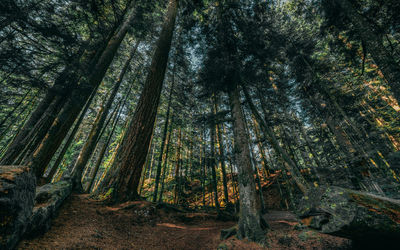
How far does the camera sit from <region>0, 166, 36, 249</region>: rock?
152cm

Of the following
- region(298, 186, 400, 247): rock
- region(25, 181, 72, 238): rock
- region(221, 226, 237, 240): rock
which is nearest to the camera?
region(298, 186, 400, 247): rock

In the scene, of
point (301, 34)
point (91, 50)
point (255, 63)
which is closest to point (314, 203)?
point (255, 63)

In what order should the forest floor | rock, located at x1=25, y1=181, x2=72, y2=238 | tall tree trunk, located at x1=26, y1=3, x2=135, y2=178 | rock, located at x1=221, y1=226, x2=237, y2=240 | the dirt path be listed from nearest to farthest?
rock, located at x1=25, y1=181, x2=72, y2=238 < the dirt path < the forest floor < tall tree trunk, located at x1=26, y1=3, x2=135, y2=178 < rock, located at x1=221, y1=226, x2=237, y2=240

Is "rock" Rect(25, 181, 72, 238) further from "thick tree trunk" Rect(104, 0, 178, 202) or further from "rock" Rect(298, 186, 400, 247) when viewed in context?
"rock" Rect(298, 186, 400, 247)

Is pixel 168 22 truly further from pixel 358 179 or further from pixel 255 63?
pixel 358 179

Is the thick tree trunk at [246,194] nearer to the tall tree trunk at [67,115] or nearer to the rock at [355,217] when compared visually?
the rock at [355,217]

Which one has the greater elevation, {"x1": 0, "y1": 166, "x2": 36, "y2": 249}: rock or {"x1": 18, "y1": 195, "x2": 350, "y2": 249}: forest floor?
{"x1": 0, "y1": 166, "x2": 36, "y2": 249}: rock

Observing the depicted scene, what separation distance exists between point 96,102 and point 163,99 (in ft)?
18.2

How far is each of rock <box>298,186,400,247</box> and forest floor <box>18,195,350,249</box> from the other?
3.04 ft

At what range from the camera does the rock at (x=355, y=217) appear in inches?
72.2

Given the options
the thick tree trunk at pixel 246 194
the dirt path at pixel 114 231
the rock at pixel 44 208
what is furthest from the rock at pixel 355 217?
the rock at pixel 44 208

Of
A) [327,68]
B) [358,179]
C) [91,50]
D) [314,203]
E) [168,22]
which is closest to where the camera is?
[314,203]

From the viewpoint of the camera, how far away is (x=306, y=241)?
324 centimetres

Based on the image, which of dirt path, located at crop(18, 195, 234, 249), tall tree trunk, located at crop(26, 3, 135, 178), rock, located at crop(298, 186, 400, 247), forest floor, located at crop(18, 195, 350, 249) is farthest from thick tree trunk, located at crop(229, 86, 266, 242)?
tall tree trunk, located at crop(26, 3, 135, 178)
